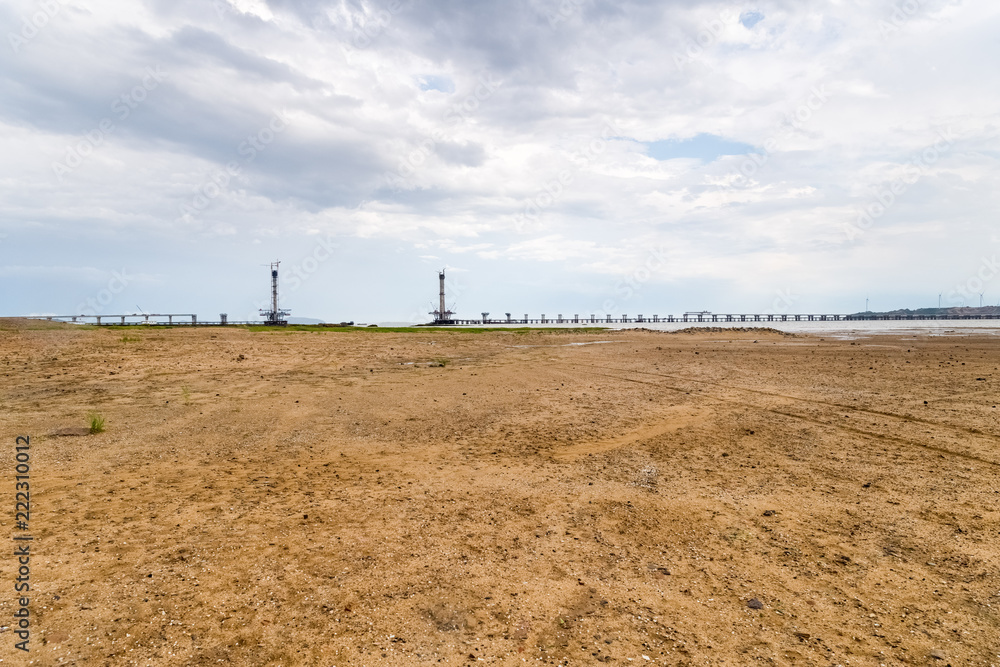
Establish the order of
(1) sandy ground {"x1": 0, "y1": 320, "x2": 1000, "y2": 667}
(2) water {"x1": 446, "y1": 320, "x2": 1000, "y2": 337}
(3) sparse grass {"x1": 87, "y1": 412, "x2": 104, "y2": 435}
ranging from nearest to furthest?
(1) sandy ground {"x1": 0, "y1": 320, "x2": 1000, "y2": 667} < (3) sparse grass {"x1": 87, "y1": 412, "x2": 104, "y2": 435} < (2) water {"x1": 446, "y1": 320, "x2": 1000, "y2": 337}

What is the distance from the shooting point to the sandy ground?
11.6 feet

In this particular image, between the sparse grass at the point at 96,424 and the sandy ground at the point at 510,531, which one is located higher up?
the sparse grass at the point at 96,424

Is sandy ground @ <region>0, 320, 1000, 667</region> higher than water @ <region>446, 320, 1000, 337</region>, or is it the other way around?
water @ <region>446, 320, 1000, 337</region>

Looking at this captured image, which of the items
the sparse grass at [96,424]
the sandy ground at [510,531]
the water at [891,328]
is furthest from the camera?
the water at [891,328]

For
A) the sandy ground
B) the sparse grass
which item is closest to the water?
the sandy ground

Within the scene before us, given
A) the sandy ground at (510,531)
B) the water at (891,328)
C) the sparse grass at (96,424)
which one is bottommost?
the sandy ground at (510,531)

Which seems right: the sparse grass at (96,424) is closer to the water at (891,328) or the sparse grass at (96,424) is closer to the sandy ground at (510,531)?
the sandy ground at (510,531)

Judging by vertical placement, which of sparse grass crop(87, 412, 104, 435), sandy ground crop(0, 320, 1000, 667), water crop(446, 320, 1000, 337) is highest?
water crop(446, 320, 1000, 337)

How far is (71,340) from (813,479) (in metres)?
30.3

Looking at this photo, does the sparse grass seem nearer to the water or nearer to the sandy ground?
the sandy ground

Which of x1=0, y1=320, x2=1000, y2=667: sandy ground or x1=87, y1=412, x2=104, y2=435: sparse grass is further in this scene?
x1=87, y1=412, x2=104, y2=435: sparse grass

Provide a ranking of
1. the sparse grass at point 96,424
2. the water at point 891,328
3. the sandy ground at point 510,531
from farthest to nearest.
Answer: the water at point 891,328, the sparse grass at point 96,424, the sandy ground at point 510,531

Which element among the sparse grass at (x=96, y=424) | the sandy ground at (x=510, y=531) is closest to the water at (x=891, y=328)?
the sandy ground at (x=510, y=531)

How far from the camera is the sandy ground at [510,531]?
3545mm
